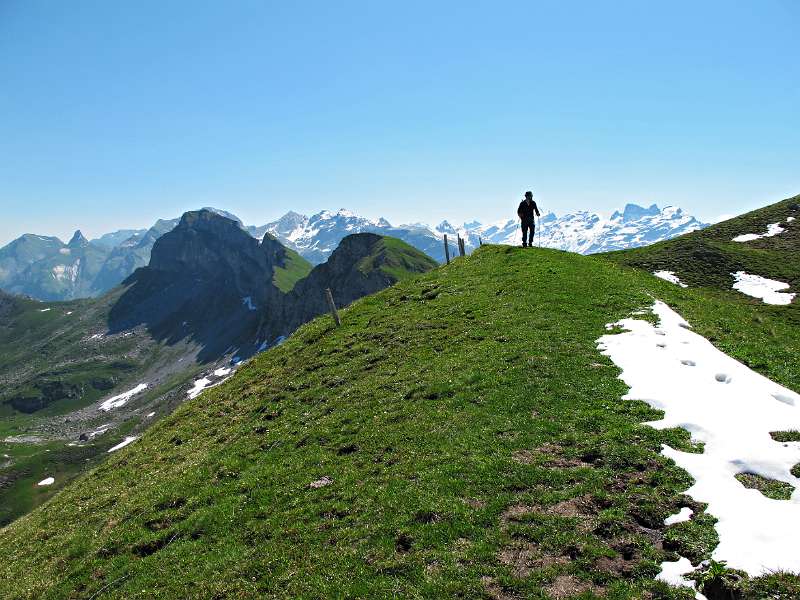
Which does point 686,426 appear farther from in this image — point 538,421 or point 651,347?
point 651,347

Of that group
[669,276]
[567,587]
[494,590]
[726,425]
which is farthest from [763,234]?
[494,590]

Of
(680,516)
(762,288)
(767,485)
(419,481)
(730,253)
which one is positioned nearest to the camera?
(680,516)

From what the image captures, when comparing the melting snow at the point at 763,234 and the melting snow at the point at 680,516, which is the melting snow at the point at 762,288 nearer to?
the melting snow at the point at 763,234

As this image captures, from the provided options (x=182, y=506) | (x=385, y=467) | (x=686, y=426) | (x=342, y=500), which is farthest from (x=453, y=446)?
(x=182, y=506)

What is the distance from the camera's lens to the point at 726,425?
15164mm

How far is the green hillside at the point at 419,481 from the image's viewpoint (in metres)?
11.8

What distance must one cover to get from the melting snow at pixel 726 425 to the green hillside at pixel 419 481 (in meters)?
0.61

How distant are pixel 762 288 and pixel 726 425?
4568 cm

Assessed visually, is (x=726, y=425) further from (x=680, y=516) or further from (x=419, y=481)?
(x=419, y=481)

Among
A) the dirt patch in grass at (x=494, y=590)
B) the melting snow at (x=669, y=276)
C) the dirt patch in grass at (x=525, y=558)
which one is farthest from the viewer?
the melting snow at (x=669, y=276)

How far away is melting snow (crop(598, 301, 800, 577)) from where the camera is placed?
34.0 feet

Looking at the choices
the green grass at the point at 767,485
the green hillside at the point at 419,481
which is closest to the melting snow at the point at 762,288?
the green hillside at the point at 419,481

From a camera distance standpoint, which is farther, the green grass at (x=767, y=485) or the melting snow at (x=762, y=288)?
the melting snow at (x=762, y=288)

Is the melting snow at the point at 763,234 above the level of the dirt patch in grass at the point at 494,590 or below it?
above
